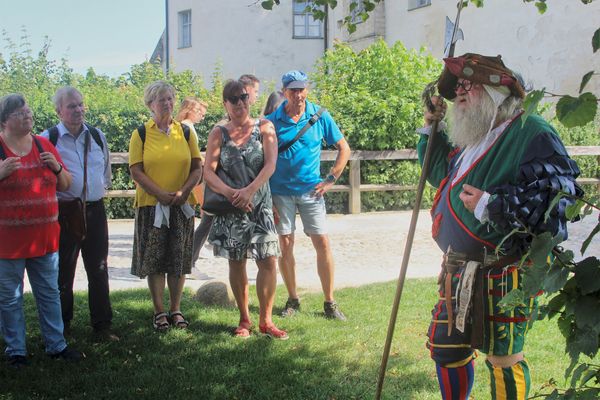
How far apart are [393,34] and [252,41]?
20.3 feet

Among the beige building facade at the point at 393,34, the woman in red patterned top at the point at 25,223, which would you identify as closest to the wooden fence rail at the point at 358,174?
the beige building facade at the point at 393,34

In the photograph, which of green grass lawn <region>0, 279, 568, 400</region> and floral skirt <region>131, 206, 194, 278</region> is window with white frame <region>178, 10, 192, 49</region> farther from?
floral skirt <region>131, 206, 194, 278</region>

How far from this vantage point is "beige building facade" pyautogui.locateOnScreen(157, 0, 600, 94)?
1709 cm

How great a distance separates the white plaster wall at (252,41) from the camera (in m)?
27.0

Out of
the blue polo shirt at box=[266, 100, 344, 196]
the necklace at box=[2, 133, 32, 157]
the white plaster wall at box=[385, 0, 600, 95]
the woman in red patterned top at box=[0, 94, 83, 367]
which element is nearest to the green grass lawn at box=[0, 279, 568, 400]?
the woman in red patterned top at box=[0, 94, 83, 367]

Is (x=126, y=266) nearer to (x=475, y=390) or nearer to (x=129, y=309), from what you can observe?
(x=129, y=309)

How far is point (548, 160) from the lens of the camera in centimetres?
298

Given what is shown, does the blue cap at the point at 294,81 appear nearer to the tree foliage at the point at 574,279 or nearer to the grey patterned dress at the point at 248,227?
the grey patterned dress at the point at 248,227

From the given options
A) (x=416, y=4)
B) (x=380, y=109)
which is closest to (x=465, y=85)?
(x=380, y=109)

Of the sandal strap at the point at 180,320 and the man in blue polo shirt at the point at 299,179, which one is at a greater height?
the man in blue polo shirt at the point at 299,179

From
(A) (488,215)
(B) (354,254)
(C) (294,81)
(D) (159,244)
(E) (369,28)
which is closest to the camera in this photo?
(A) (488,215)

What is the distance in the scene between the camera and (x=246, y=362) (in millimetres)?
4965

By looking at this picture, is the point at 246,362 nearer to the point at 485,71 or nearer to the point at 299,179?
the point at 299,179

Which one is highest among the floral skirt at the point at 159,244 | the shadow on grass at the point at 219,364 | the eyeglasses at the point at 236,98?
the eyeglasses at the point at 236,98
